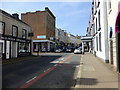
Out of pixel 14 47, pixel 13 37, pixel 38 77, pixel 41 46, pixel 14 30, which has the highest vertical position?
pixel 14 30

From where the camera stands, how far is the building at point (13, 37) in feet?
68.9

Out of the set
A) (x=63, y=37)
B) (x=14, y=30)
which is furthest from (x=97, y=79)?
(x=63, y=37)

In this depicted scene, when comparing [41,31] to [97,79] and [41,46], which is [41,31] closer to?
[41,46]

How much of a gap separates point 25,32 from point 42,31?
24.2 m

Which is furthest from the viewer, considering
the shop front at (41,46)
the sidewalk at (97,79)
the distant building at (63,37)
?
the distant building at (63,37)

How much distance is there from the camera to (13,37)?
23.4 meters

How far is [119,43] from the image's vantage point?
10859mm

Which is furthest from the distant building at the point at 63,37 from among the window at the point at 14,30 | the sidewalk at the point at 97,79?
the sidewalk at the point at 97,79

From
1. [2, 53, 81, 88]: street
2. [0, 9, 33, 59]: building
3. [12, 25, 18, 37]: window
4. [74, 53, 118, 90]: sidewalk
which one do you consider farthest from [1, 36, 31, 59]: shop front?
[74, 53, 118, 90]: sidewalk

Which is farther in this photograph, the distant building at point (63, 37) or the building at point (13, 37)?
the distant building at point (63, 37)

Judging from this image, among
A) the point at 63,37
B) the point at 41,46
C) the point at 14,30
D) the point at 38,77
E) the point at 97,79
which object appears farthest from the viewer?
the point at 63,37

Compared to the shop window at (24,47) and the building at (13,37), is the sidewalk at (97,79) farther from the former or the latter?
the shop window at (24,47)

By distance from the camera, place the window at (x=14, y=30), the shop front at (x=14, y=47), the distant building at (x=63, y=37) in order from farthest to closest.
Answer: the distant building at (x=63, y=37)
the window at (x=14, y=30)
the shop front at (x=14, y=47)

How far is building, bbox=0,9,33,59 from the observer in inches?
827
